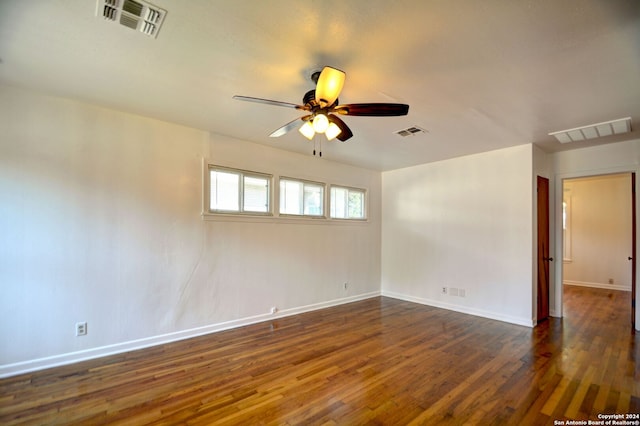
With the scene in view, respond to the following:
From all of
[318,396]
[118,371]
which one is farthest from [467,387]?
[118,371]

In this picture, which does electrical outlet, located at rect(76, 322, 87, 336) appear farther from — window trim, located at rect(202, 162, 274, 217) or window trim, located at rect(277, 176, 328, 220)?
window trim, located at rect(277, 176, 328, 220)

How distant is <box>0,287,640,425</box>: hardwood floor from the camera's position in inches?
85.8

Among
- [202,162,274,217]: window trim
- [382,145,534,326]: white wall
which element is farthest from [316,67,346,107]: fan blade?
[382,145,534,326]: white wall

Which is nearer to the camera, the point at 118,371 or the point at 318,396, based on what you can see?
the point at 318,396

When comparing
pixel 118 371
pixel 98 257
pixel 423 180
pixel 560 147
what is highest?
pixel 560 147

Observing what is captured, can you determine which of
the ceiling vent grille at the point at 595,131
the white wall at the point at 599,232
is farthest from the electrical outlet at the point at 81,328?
the white wall at the point at 599,232

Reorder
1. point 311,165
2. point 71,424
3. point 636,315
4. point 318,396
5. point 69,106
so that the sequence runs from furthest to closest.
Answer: point 311,165
point 636,315
point 69,106
point 318,396
point 71,424

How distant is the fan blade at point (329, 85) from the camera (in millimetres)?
1954

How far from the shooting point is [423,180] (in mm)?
5578

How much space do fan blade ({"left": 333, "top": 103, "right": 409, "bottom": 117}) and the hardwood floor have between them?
2.30 metres

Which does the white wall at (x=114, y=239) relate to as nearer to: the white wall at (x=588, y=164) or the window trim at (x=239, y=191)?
the window trim at (x=239, y=191)

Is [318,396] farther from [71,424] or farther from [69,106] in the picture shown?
[69,106]

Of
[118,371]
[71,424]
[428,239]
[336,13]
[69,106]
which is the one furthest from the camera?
[428,239]

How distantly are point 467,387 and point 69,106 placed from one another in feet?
15.5
